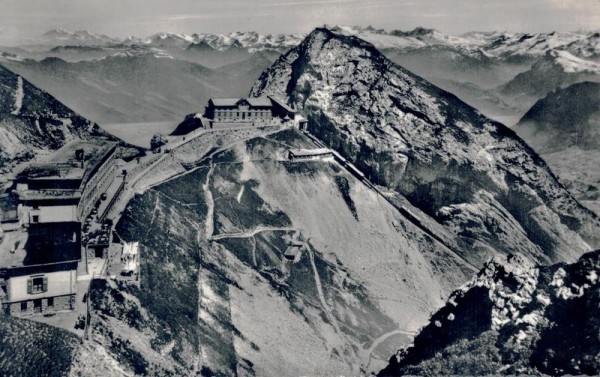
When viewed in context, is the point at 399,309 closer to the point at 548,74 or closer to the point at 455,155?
the point at 455,155

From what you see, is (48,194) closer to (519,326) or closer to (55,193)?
(55,193)

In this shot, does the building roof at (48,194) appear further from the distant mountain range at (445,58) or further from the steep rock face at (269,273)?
the distant mountain range at (445,58)

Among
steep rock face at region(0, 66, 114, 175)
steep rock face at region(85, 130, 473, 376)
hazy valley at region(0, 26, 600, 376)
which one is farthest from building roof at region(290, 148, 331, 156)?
steep rock face at region(0, 66, 114, 175)

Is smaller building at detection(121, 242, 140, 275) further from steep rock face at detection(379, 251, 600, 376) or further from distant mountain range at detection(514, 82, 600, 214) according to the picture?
distant mountain range at detection(514, 82, 600, 214)

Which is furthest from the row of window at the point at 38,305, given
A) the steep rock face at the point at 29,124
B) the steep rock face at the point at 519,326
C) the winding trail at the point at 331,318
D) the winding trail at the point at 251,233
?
the steep rock face at the point at 29,124

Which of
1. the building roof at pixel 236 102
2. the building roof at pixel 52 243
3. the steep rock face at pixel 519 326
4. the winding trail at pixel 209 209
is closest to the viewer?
the steep rock face at pixel 519 326

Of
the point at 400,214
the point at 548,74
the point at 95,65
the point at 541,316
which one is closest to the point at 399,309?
the point at 400,214
